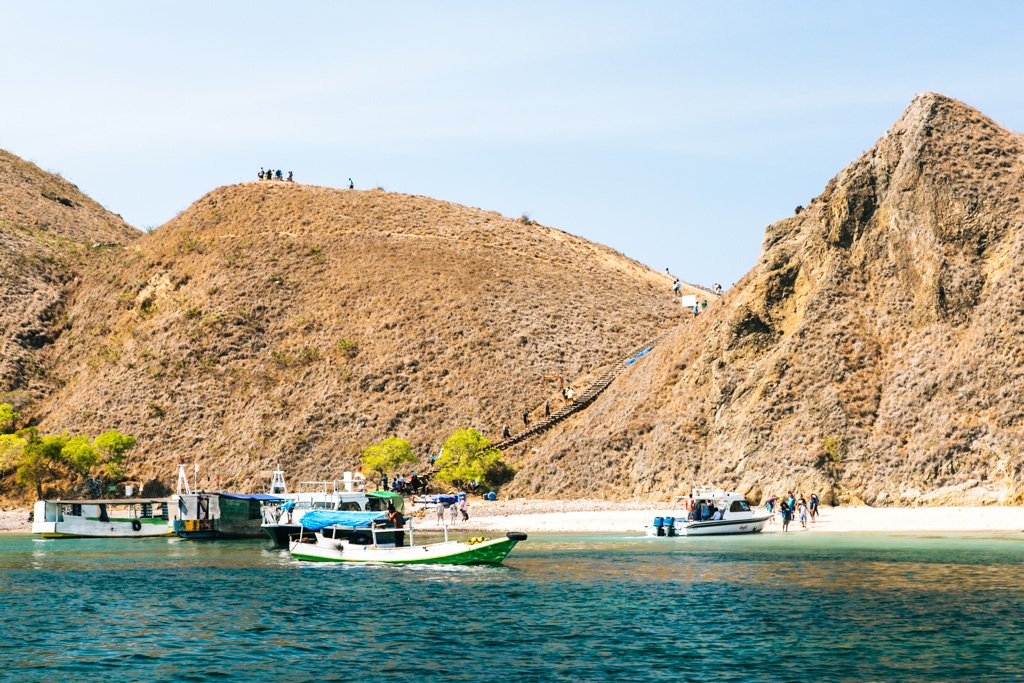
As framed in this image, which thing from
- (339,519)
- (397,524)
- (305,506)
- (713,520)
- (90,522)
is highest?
(305,506)

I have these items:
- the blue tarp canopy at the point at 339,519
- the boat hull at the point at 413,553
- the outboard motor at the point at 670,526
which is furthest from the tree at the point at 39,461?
the outboard motor at the point at 670,526

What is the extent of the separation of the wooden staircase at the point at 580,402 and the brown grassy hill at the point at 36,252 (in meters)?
55.8

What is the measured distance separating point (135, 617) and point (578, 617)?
1536cm

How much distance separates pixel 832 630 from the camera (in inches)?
1241

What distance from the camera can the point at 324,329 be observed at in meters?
116

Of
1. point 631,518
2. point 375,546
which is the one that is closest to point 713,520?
point 631,518

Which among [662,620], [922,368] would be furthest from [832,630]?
[922,368]

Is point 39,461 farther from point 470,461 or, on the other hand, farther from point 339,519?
point 339,519

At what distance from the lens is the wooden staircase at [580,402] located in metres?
93.1

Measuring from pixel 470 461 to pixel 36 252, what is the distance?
261ft

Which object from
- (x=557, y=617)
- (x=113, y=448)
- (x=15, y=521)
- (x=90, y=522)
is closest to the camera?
(x=557, y=617)

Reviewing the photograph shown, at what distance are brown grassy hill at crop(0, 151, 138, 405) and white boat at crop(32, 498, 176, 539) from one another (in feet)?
122

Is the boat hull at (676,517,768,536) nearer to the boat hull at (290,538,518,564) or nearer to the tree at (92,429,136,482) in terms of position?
the boat hull at (290,538,518,564)

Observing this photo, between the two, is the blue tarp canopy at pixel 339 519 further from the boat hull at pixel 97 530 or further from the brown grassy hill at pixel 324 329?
the brown grassy hill at pixel 324 329
